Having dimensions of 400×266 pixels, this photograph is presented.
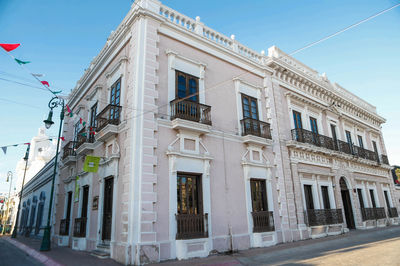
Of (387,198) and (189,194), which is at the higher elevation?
(189,194)

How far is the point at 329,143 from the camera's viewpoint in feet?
51.9

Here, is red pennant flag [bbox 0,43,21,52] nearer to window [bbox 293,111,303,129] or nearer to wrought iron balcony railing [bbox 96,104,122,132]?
wrought iron balcony railing [bbox 96,104,122,132]

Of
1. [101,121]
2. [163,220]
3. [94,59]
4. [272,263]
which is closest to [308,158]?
[272,263]

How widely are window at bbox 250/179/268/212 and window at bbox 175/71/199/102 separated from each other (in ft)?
14.5

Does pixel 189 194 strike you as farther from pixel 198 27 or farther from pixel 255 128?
pixel 198 27

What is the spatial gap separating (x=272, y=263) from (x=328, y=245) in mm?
4574

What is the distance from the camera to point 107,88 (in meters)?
11.7

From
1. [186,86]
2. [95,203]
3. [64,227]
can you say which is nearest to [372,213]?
[186,86]

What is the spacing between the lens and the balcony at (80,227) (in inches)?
422

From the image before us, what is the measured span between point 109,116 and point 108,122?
34 cm

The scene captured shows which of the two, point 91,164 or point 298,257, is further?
point 91,164

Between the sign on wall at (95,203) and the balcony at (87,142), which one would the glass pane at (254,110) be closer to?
the balcony at (87,142)

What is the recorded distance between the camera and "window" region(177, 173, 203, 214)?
889 centimetres

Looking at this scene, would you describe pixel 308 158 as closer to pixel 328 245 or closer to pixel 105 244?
pixel 328 245
